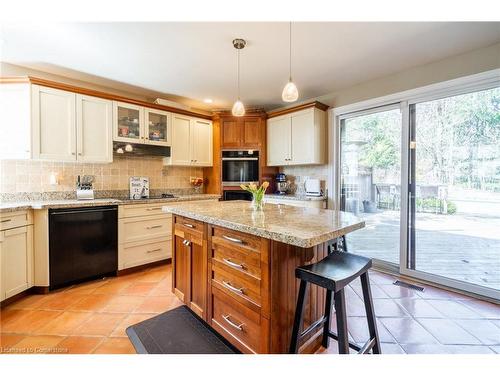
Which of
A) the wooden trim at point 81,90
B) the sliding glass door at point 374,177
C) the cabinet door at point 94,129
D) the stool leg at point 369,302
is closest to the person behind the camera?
the stool leg at point 369,302

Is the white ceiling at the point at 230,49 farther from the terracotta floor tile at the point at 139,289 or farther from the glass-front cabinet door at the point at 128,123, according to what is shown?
the terracotta floor tile at the point at 139,289

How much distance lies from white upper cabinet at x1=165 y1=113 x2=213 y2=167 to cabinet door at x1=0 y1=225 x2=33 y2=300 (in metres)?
1.94

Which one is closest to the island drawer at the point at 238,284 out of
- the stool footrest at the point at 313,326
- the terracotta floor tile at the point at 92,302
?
the stool footrest at the point at 313,326

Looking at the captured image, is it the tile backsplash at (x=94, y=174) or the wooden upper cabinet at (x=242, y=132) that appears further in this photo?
the wooden upper cabinet at (x=242, y=132)

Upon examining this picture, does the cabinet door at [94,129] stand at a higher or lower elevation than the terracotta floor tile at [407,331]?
higher

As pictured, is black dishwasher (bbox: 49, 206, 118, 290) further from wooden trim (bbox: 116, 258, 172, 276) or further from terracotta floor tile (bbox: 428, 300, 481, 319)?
terracotta floor tile (bbox: 428, 300, 481, 319)

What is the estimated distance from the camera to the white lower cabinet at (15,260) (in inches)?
85.7

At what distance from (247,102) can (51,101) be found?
2.67m

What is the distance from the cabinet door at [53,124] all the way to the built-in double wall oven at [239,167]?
7.02ft

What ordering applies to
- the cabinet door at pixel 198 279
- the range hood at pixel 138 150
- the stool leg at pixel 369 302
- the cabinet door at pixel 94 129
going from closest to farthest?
the stool leg at pixel 369 302 < the cabinet door at pixel 198 279 < the cabinet door at pixel 94 129 < the range hood at pixel 138 150

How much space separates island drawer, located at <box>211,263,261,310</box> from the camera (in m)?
1.37

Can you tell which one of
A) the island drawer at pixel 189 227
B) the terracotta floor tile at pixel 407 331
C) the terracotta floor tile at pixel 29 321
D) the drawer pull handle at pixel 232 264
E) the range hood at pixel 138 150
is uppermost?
the range hood at pixel 138 150
